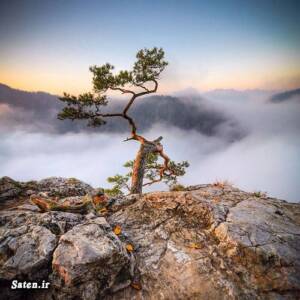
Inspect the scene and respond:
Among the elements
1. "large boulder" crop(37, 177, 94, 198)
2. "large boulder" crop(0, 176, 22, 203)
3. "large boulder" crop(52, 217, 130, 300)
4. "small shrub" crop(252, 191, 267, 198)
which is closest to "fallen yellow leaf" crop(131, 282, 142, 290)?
"large boulder" crop(52, 217, 130, 300)

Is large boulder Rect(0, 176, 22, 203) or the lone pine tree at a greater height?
the lone pine tree

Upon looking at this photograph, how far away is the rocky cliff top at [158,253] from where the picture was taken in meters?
4.45

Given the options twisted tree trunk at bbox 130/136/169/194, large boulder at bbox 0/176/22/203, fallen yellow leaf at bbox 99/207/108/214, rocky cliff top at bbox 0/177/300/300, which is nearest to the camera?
rocky cliff top at bbox 0/177/300/300

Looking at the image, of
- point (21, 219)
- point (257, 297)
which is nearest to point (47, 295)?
point (21, 219)

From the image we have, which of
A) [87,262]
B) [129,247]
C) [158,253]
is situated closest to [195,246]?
[158,253]

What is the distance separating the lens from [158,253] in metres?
5.71

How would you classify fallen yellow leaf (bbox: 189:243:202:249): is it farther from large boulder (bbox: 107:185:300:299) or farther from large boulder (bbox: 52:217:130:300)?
large boulder (bbox: 52:217:130:300)

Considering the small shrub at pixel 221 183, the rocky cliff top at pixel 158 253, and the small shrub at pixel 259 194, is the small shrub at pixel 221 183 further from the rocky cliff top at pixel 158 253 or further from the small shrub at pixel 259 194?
the rocky cliff top at pixel 158 253

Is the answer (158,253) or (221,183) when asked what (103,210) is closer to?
(158,253)

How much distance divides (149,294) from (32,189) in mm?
8581

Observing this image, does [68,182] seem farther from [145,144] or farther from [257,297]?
[257,297]

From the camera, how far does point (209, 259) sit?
5.45 metres

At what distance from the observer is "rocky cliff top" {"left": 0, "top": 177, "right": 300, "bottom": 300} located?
14.6 ft

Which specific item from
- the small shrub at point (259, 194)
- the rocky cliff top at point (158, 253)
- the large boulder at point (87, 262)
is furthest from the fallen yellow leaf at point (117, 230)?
the small shrub at point (259, 194)
